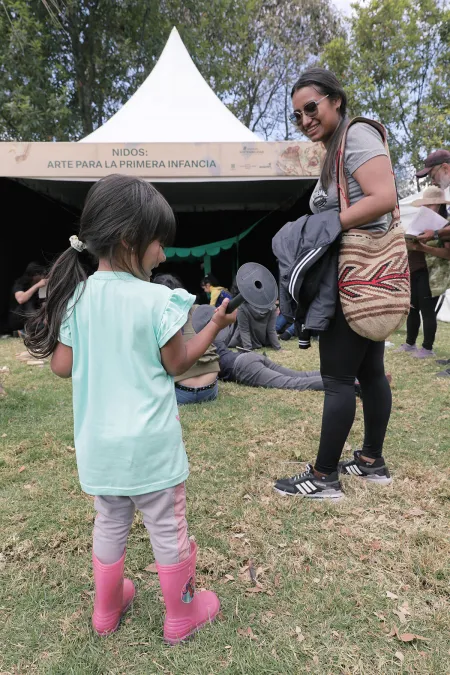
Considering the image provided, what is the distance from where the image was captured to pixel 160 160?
23.2ft

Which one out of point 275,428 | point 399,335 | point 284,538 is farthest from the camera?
point 399,335

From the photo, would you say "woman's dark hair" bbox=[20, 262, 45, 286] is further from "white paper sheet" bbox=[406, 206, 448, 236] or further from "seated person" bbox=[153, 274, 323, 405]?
"white paper sheet" bbox=[406, 206, 448, 236]

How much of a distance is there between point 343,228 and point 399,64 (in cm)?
1952

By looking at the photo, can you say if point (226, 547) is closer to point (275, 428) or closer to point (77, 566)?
point (77, 566)

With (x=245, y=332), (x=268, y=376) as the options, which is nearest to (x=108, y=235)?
(x=268, y=376)

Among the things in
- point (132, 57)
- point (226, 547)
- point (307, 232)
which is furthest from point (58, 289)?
point (132, 57)

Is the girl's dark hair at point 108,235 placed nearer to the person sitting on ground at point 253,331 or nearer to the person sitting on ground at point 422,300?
the person sitting on ground at point 422,300

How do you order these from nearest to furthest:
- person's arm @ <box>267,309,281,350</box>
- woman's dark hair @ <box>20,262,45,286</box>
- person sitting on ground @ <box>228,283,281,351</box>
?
1. person sitting on ground @ <box>228,283,281,351</box>
2. person's arm @ <box>267,309,281,350</box>
3. woman's dark hair @ <box>20,262,45,286</box>

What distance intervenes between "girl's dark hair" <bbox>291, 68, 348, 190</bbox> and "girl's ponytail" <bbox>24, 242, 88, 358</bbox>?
1.10 metres

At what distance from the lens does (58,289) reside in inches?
47.6

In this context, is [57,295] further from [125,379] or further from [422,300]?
[422,300]

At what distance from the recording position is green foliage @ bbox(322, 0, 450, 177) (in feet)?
54.1

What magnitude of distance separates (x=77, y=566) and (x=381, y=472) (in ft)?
4.66

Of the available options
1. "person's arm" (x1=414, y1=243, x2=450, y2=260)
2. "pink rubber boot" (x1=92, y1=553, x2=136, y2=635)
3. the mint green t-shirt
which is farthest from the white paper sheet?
"pink rubber boot" (x1=92, y1=553, x2=136, y2=635)
